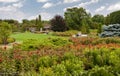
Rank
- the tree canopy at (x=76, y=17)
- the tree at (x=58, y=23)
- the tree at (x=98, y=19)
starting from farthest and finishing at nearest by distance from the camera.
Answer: the tree at (x=98, y=19), the tree canopy at (x=76, y=17), the tree at (x=58, y=23)

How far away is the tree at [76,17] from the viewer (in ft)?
247

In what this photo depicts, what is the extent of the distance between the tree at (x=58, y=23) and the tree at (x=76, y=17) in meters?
4.80

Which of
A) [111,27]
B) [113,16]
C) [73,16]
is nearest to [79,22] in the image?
[73,16]

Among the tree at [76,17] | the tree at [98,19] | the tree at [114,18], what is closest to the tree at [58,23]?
the tree at [76,17]

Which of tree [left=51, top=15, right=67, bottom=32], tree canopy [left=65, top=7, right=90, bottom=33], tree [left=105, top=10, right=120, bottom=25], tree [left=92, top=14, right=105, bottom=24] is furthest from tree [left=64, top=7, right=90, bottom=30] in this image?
tree [left=92, top=14, right=105, bottom=24]

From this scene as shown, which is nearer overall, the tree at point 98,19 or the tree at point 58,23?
the tree at point 58,23

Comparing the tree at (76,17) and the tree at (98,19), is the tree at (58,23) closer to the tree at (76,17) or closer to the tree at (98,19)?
the tree at (76,17)

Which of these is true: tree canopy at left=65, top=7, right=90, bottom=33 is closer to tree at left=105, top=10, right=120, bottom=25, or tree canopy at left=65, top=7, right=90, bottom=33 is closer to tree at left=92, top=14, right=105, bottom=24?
tree at left=105, top=10, right=120, bottom=25

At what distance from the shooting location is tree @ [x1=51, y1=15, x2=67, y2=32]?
2731 inches

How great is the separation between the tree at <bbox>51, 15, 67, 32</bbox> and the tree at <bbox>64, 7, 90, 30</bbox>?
4795 millimetres

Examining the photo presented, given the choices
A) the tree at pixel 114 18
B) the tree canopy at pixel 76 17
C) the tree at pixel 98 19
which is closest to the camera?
the tree at pixel 114 18

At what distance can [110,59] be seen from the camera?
1349 centimetres

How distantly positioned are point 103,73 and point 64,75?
2.02 meters

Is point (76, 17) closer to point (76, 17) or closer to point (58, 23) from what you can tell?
point (76, 17)
